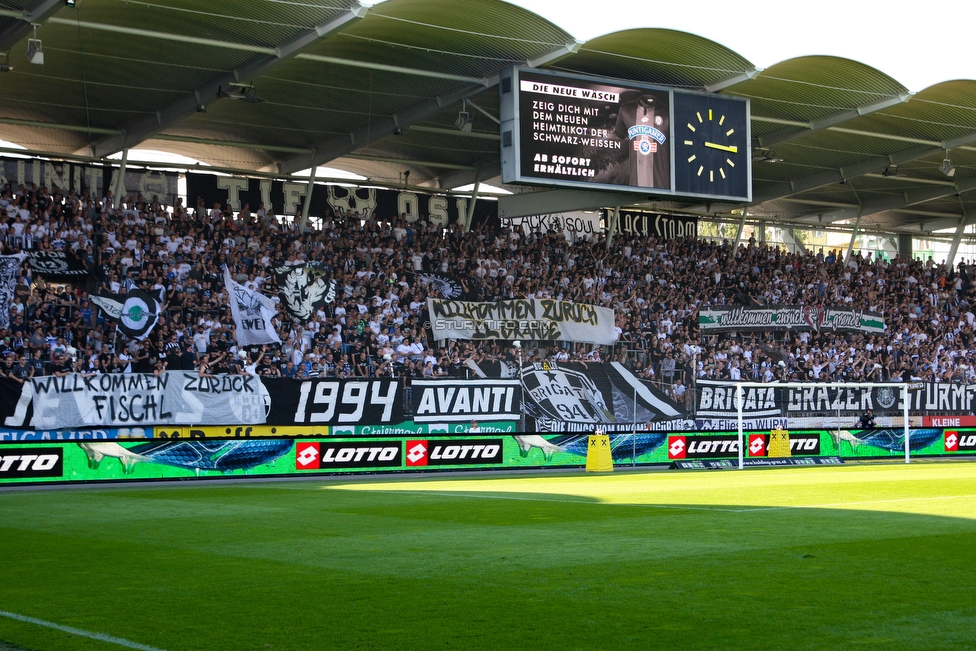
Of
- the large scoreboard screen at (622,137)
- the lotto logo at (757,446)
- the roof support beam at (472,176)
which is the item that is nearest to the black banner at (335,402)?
the large scoreboard screen at (622,137)

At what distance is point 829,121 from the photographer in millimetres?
35594

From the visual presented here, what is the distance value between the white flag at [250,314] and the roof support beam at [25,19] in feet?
28.0

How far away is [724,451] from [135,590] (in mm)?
25136

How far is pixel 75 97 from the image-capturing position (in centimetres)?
3247

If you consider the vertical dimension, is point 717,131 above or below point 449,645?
above

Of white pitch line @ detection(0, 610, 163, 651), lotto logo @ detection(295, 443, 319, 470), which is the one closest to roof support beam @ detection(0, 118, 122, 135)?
lotto logo @ detection(295, 443, 319, 470)

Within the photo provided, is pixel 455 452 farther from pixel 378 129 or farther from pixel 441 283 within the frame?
pixel 378 129

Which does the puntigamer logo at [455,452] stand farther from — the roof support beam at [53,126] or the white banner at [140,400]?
the roof support beam at [53,126]

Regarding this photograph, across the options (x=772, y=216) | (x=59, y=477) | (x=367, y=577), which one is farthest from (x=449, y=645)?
(x=772, y=216)

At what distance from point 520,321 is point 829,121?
1176 cm

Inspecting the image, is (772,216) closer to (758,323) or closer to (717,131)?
(758,323)

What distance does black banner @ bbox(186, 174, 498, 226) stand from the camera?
38562 millimetres

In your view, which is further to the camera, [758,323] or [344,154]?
[758,323]

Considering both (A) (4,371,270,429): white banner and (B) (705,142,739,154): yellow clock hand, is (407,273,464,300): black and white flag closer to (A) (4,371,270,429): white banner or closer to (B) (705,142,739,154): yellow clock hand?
(A) (4,371,270,429): white banner
